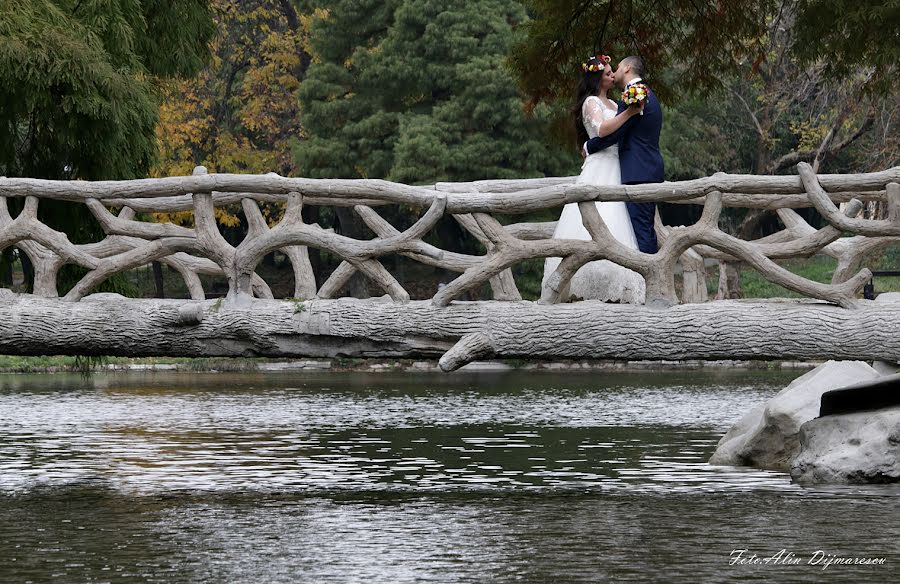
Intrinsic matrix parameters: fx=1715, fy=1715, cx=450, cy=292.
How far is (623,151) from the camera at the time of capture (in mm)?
14852

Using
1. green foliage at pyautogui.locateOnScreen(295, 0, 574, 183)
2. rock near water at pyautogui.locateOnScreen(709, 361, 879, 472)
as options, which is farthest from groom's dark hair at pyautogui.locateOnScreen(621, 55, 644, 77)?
green foliage at pyautogui.locateOnScreen(295, 0, 574, 183)

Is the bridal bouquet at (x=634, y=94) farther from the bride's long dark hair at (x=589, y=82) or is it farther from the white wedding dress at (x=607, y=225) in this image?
the bride's long dark hair at (x=589, y=82)

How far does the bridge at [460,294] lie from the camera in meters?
12.7

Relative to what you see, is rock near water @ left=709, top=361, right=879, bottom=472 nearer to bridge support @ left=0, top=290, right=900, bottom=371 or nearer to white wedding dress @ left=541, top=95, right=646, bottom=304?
white wedding dress @ left=541, top=95, right=646, bottom=304

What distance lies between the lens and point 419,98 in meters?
46.2

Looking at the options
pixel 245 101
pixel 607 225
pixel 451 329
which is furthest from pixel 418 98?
pixel 451 329

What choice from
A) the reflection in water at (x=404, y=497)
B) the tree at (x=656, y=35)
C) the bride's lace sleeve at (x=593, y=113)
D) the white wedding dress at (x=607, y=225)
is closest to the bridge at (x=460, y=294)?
the white wedding dress at (x=607, y=225)

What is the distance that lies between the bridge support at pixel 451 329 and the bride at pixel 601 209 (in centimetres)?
90

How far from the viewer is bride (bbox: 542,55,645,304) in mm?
14117

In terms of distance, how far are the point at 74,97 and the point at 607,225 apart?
22.0 ft

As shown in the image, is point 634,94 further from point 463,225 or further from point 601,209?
point 463,225

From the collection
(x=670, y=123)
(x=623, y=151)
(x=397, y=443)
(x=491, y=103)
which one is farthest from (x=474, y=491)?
(x=670, y=123)

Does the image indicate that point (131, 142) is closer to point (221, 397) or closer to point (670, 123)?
point (221, 397)

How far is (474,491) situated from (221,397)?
14.9 m
